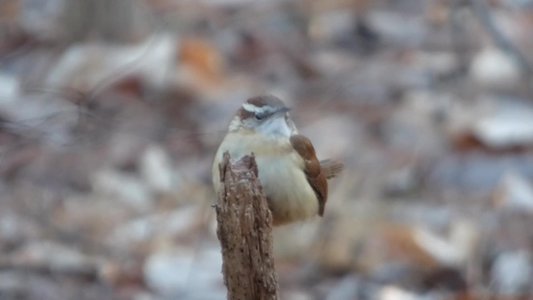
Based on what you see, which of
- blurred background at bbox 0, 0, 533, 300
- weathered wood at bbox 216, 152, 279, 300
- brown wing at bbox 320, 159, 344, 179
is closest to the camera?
weathered wood at bbox 216, 152, 279, 300

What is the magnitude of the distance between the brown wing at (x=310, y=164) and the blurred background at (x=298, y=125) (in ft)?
2.59

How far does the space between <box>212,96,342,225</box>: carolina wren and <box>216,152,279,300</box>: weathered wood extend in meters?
0.39

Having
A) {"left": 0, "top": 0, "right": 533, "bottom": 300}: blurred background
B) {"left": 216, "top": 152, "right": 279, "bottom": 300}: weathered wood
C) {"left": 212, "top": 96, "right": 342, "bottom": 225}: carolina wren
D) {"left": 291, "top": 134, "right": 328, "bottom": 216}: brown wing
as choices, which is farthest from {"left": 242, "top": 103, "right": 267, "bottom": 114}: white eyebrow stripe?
{"left": 0, "top": 0, "right": 533, "bottom": 300}: blurred background

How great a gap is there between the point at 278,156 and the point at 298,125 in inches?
166

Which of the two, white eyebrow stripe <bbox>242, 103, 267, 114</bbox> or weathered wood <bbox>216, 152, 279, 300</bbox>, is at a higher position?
white eyebrow stripe <bbox>242, 103, 267, 114</bbox>

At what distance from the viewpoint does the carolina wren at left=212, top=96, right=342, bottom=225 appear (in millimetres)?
4734

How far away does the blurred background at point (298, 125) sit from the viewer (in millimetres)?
7441

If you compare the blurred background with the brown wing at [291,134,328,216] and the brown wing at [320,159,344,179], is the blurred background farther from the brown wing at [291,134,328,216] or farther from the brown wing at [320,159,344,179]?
the brown wing at [291,134,328,216]

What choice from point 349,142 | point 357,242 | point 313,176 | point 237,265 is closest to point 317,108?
point 349,142

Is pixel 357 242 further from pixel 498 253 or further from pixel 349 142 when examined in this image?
pixel 349 142

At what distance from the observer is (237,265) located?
4.28m

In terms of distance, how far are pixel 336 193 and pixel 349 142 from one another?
119 centimetres

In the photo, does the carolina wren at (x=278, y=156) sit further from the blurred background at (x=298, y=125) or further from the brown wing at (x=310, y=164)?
the blurred background at (x=298, y=125)

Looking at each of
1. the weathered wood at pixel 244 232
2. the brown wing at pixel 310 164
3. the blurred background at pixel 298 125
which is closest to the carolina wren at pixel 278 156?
the brown wing at pixel 310 164
